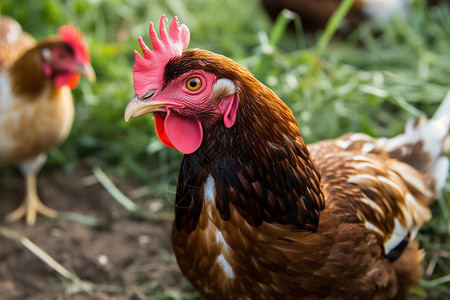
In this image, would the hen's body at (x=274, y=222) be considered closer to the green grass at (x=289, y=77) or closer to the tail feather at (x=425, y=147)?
the tail feather at (x=425, y=147)

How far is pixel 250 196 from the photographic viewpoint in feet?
5.12

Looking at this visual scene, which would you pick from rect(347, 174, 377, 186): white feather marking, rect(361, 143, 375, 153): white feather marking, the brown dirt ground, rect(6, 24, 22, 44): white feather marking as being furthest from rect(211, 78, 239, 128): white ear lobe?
rect(6, 24, 22, 44): white feather marking

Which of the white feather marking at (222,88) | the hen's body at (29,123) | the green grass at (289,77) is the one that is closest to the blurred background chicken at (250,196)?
the white feather marking at (222,88)

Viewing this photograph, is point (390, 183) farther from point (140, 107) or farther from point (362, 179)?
point (140, 107)

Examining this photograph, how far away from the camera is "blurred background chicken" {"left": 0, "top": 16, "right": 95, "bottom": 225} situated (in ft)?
9.48

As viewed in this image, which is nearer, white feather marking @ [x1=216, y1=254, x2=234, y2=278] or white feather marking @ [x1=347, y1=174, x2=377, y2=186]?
white feather marking @ [x1=216, y1=254, x2=234, y2=278]

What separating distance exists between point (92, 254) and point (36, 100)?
94cm

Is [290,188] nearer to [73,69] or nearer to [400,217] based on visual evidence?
[400,217]

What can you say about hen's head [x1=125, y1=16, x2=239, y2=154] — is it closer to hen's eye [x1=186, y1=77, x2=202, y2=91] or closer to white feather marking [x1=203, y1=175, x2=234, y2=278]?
hen's eye [x1=186, y1=77, x2=202, y2=91]

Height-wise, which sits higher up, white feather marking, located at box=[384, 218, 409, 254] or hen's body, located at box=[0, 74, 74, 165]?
white feather marking, located at box=[384, 218, 409, 254]

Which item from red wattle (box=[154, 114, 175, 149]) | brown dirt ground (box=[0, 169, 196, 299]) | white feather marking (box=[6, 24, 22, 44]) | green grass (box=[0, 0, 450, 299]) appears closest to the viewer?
red wattle (box=[154, 114, 175, 149])

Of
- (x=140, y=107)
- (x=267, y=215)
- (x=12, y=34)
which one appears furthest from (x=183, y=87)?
(x=12, y=34)

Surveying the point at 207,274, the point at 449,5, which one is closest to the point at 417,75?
the point at 449,5

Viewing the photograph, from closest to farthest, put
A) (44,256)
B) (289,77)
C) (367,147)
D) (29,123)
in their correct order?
(367,147), (44,256), (29,123), (289,77)
